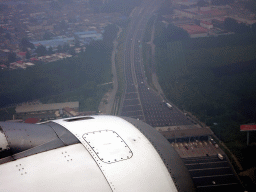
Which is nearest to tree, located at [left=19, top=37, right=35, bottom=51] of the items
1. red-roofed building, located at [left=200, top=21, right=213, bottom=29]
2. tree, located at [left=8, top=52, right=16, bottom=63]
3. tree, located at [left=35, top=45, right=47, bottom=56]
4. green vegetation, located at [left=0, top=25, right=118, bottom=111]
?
tree, located at [left=35, top=45, right=47, bottom=56]

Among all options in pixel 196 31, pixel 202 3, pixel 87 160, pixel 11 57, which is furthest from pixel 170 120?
pixel 202 3

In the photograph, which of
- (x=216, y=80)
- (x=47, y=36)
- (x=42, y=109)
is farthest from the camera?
(x=47, y=36)

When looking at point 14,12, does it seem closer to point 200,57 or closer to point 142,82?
point 142,82

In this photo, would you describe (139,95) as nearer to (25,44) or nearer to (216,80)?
(216,80)

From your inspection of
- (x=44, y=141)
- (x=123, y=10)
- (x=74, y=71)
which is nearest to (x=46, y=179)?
(x=44, y=141)

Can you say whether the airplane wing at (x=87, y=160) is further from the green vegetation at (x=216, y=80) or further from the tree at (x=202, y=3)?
the tree at (x=202, y=3)

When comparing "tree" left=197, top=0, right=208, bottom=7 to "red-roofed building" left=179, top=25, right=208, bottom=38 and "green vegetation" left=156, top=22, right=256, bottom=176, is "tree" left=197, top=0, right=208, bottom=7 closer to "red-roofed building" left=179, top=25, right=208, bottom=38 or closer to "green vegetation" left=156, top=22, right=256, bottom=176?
"red-roofed building" left=179, top=25, right=208, bottom=38
